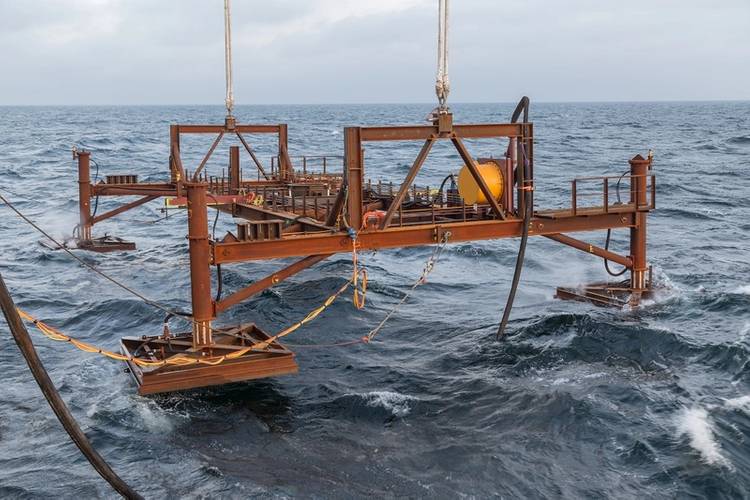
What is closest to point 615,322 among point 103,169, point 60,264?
point 60,264

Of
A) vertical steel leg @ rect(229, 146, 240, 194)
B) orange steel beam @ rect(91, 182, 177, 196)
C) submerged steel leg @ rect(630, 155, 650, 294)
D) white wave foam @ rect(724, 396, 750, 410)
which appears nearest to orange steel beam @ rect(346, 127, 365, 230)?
submerged steel leg @ rect(630, 155, 650, 294)

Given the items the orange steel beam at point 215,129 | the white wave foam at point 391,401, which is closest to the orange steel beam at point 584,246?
the white wave foam at point 391,401

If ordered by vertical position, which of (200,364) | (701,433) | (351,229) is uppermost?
(351,229)

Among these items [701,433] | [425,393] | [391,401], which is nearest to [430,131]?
[425,393]

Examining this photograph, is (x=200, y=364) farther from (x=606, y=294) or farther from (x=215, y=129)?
(x=215, y=129)

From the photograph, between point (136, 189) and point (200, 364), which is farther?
point (136, 189)

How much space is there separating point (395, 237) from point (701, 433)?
768cm

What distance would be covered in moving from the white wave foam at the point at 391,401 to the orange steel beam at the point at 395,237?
327 centimetres

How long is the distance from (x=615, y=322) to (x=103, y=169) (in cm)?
5725

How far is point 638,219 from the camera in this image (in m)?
23.3

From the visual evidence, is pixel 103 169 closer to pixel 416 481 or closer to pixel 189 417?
pixel 189 417

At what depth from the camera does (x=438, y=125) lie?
18.9 metres

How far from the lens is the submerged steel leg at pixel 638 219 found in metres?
22.9

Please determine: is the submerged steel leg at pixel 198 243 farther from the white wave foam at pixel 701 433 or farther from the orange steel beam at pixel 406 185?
the white wave foam at pixel 701 433
